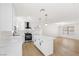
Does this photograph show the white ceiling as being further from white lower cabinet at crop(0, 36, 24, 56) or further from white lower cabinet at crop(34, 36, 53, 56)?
white lower cabinet at crop(0, 36, 24, 56)

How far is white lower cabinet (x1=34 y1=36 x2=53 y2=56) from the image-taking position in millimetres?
1745

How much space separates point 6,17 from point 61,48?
0.92 m

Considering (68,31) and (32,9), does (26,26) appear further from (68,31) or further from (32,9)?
(68,31)

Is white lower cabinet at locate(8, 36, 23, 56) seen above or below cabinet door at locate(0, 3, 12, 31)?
below

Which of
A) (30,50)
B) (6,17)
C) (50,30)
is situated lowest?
(30,50)

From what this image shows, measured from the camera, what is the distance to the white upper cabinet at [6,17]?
66.3 inches

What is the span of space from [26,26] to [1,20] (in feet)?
1.21

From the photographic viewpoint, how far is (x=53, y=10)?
1687 millimetres

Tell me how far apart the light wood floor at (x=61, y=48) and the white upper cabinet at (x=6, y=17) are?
1.18ft

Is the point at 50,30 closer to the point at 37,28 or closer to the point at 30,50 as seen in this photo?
the point at 37,28

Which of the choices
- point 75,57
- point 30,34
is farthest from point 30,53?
point 75,57

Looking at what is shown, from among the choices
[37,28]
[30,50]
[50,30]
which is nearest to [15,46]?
[30,50]

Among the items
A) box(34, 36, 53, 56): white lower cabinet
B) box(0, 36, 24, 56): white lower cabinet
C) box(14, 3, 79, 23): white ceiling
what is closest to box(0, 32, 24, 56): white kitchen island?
box(0, 36, 24, 56): white lower cabinet

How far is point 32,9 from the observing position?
67.3 inches
